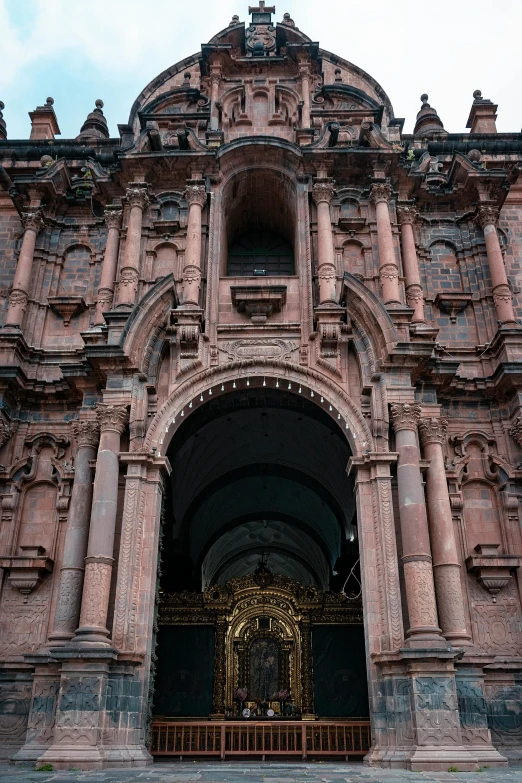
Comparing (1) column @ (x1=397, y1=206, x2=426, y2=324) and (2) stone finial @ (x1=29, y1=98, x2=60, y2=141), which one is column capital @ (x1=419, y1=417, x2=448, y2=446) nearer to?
(1) column @ (x1=397, y1=206, x2=426, y2=324)

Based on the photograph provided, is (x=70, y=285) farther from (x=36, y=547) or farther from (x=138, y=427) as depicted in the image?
(x=36, y=547)

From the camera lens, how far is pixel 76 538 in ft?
46.2

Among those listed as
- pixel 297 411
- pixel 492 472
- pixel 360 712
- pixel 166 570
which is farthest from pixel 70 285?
pixel 360 712

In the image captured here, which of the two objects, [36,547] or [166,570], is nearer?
[36,547]

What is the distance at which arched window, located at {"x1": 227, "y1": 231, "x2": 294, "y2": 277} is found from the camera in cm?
1978

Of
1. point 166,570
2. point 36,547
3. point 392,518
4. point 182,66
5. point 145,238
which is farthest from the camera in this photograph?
point 166,570

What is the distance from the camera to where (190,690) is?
1961 cm

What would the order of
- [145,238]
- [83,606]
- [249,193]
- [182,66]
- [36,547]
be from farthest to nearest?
1. [182,66]
2. [249,193]
3. [145,238]
4. [36,547]
5. [83,606]

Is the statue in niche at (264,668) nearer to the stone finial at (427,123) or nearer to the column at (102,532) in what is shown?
the column at (102,532)

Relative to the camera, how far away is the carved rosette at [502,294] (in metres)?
17.3

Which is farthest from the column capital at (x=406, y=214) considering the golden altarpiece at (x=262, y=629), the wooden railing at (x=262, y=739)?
the wooden railing at (x=262, y=739)

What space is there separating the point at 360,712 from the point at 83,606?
968 cm

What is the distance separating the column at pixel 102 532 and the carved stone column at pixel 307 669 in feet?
28.7

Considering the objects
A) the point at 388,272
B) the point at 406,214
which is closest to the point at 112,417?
the point at 388,272
